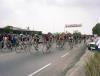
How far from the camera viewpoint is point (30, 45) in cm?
3005

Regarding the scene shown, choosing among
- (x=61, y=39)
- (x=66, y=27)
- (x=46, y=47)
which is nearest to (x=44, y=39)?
(x=46, y=47)

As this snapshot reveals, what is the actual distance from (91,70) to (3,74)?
15.8ft

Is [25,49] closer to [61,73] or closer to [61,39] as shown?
[61,39]

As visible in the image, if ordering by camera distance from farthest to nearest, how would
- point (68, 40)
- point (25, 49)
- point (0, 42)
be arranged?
point (68, 40) → point (0, 42) → point (25, 49)

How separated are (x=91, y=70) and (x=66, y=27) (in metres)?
106

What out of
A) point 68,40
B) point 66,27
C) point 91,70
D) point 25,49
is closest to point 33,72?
point 91,70

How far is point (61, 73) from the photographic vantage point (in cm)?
1526

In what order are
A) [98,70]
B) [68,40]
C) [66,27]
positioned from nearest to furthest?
[98,70] < [68,40] < [66,27]

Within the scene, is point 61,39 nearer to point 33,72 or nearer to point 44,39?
point 44,39

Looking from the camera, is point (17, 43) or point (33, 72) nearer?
point (33, 72)

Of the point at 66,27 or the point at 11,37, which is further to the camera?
the point at 66,27

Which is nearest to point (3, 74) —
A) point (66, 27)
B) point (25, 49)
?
point (25, 49)

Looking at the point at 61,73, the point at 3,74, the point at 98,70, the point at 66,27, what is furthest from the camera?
the point at 66,27

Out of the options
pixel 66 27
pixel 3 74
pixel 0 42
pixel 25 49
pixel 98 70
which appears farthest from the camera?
pixel 66 27
